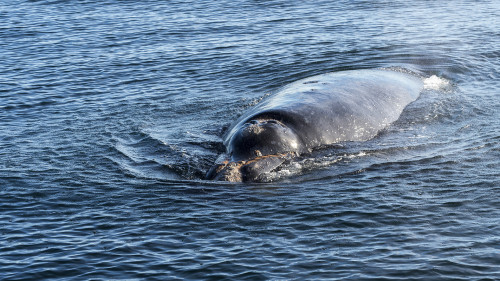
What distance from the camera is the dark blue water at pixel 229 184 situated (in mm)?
9344

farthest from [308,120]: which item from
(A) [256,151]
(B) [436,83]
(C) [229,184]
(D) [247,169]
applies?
(B) [436,83]

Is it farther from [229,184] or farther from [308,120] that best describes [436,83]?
[229,184]

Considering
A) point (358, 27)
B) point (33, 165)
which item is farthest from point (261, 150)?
point (358, 27)

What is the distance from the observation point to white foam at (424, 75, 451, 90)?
1758cm

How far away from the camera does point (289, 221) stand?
10344mm

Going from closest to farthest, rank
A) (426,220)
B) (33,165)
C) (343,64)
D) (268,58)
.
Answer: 1. (426,220)
2. (33,165)
3. (343,64)
4. (268,58)

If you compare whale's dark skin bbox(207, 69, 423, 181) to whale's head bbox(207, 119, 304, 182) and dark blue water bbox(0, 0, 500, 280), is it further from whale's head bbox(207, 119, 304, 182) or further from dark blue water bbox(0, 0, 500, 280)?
dark blue water bbox(0, 0, 500, 280)

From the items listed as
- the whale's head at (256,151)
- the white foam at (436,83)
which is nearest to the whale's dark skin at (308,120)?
the whale's head at (256,151)

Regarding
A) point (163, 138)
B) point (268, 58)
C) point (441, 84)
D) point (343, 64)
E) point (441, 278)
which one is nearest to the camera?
point (441, 278)

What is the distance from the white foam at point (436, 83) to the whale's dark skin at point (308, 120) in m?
1.66

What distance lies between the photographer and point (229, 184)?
1145cm

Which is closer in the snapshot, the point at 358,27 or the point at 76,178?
the point at 76,178

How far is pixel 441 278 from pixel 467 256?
678mm

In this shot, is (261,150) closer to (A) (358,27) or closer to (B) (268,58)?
(B) (268,58)
